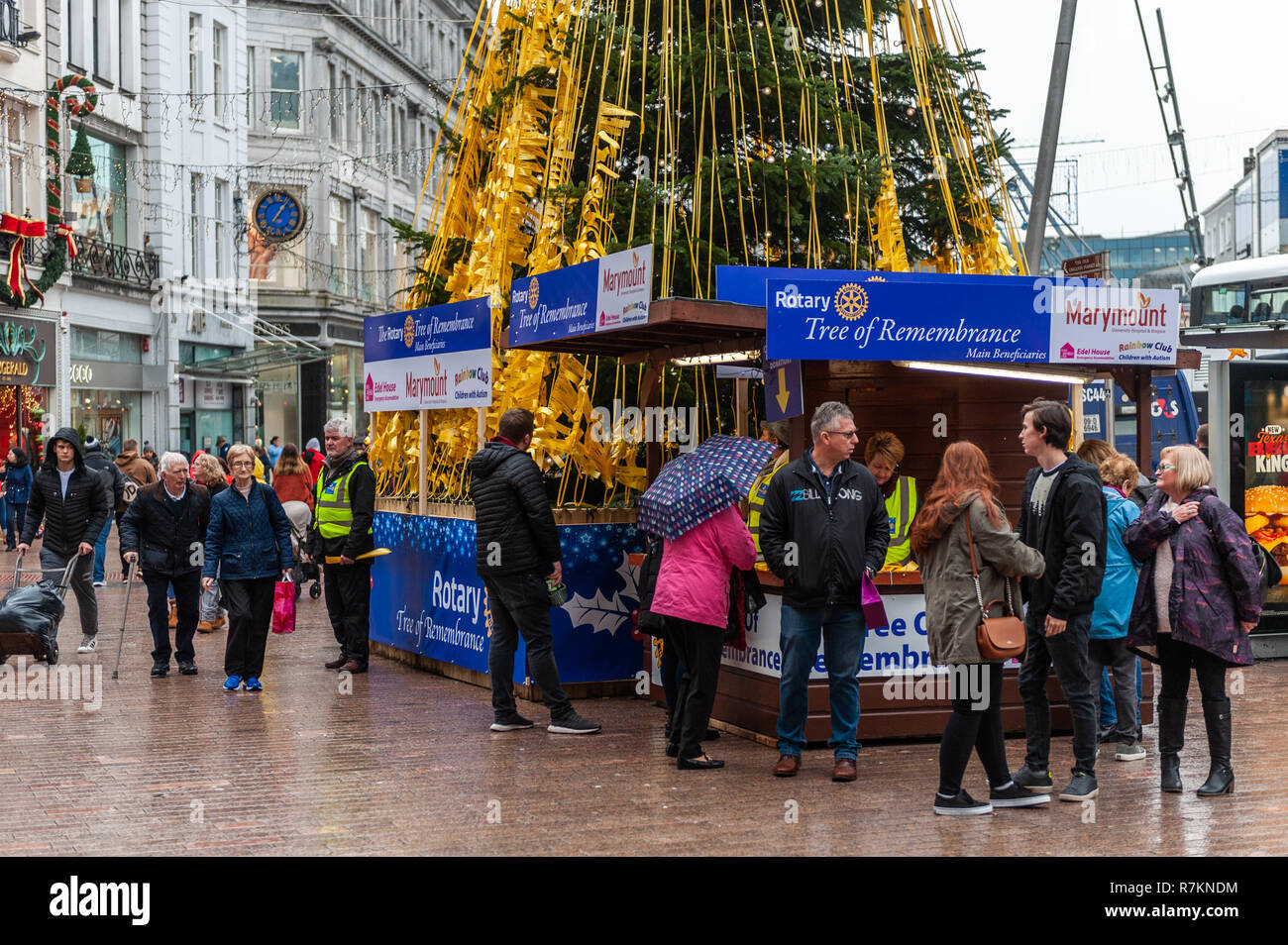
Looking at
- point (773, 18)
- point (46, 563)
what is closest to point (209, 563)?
point (46, 563)

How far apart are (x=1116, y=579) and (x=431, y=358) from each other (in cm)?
580

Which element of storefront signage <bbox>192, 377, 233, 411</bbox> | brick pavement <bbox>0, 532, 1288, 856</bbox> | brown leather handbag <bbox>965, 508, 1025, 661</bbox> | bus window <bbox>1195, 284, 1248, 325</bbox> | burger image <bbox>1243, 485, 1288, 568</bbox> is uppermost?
bus window <bbox>1195, 284, 1248, 325</bbox>

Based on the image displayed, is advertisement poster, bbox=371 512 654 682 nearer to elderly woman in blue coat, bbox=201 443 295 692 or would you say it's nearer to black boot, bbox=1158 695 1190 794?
elderly woman in blue coat, bbox=201 443 295 692

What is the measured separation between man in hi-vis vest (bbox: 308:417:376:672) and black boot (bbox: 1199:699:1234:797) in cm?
666

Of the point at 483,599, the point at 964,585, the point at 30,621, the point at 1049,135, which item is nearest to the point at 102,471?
the point at 30,621

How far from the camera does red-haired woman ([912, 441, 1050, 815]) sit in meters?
7.30

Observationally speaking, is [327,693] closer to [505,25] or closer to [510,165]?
[510,165]

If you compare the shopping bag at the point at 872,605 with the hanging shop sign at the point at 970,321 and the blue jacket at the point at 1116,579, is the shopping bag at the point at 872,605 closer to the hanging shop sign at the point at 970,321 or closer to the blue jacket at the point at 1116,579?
the blue jacket at the point at 1116,579

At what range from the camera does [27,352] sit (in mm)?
31750

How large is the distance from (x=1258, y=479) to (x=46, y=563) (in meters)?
10.6

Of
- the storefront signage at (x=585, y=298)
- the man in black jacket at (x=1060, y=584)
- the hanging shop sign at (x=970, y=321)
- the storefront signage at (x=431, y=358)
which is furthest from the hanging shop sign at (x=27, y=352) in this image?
the man in black jacket at (x=1060, y=584)

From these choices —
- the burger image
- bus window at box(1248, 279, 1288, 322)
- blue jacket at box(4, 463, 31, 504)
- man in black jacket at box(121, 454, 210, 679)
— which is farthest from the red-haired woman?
blue jacket at box(4, 463, 31, 504)

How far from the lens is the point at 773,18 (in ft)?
43.2

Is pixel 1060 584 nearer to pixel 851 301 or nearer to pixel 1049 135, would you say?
pixel 851 301
